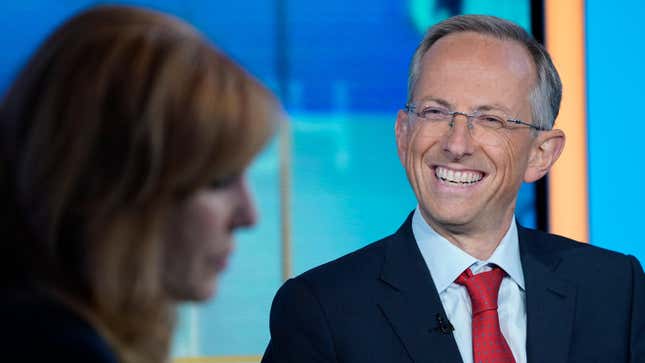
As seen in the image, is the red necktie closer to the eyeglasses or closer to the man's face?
the man's face

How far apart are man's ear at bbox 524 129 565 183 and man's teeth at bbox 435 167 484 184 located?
21 cm

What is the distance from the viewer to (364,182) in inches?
145

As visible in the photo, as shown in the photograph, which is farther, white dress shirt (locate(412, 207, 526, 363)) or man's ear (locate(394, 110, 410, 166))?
man's ear (locate(394, 110, 410, 166))

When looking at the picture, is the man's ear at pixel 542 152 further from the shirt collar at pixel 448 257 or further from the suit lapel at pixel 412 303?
the suit lapel at pixel 412 303

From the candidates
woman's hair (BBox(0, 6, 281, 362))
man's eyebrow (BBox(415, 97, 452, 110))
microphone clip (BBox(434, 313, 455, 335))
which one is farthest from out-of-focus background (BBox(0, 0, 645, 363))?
woman's hair (BBox(0, 6, 281, 362))

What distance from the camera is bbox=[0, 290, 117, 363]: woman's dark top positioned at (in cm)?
92

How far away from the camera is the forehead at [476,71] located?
2.18 m

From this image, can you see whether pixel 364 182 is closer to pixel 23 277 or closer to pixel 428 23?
pixel 428 23

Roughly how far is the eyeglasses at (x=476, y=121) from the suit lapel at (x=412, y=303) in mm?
273

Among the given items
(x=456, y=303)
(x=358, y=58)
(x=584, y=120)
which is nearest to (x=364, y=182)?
(x=358, y=58)

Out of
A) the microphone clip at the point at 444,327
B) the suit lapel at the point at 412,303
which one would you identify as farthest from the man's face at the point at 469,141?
the microphone clip at the point at 444,327

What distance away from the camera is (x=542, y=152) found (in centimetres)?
233

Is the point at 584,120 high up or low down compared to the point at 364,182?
up

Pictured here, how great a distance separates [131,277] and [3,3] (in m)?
2.88
